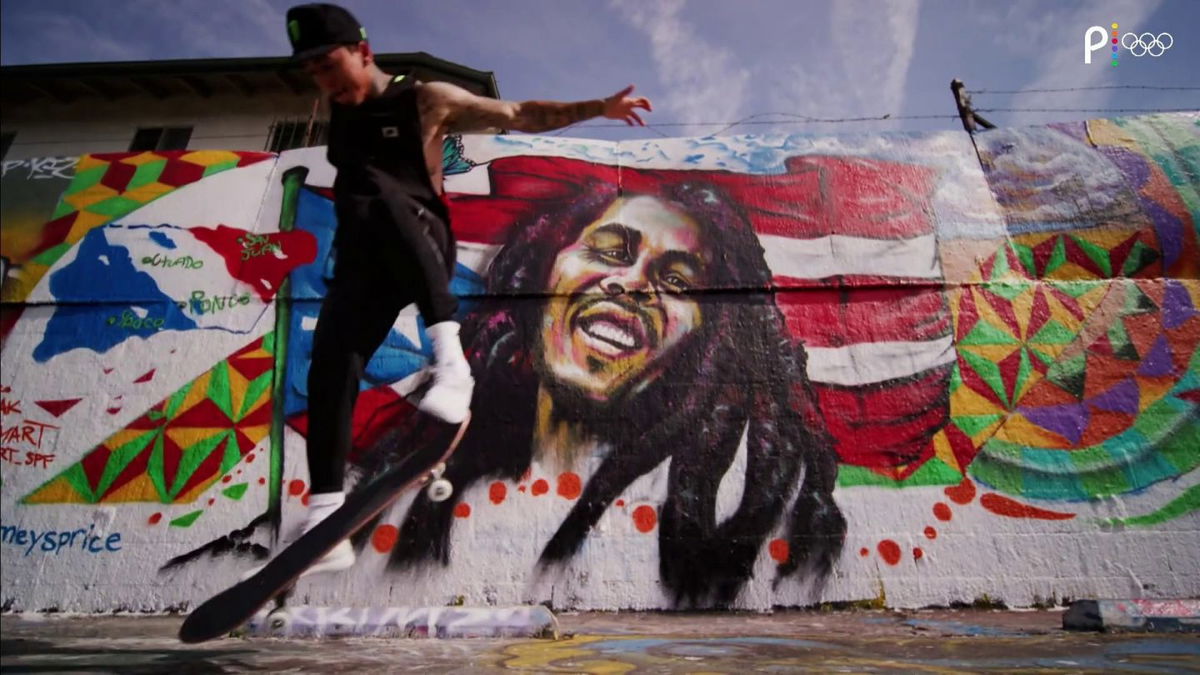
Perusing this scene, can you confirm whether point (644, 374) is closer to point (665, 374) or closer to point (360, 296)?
point (665, 374)

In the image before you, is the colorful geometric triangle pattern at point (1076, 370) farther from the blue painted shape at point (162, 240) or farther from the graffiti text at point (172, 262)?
the blue painted shape at point (162, 240)

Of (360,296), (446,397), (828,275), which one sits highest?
(828,275)

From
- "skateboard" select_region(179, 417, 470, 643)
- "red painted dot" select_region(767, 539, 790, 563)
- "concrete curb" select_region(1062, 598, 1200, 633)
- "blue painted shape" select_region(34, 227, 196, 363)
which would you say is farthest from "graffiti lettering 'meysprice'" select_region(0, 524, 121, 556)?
"concrete curb" select_region(1062, 598, 1200, 633)

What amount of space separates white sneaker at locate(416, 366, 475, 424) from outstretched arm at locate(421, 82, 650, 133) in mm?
1197

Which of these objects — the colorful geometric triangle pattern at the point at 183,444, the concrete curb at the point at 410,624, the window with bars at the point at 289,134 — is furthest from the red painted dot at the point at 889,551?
the window with bars at the point at 289,134

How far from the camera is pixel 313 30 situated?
100 inches

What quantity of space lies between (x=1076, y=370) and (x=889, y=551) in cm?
260

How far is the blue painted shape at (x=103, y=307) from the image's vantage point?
586 centimetres

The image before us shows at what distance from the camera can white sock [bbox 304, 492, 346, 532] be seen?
2678 mm

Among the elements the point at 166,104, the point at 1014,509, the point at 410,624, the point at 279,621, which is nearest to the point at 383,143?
the point at 410,624

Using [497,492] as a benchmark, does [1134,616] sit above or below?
below

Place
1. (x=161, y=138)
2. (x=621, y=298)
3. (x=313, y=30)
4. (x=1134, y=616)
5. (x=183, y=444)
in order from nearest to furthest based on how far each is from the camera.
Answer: (x=313, y=30)
(x=1134, y=616)
(x=183, y=444)
(x=621, y=298)
(x=161, y=138)

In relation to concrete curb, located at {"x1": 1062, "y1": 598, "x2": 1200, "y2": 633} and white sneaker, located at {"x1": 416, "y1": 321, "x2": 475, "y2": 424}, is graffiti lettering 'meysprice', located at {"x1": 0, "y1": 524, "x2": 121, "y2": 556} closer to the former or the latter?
white sneaker, located at {"x1": 416, "y1": 321, "x2": 475, "y2": 424}

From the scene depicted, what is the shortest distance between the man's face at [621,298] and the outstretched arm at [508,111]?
3033 mm
